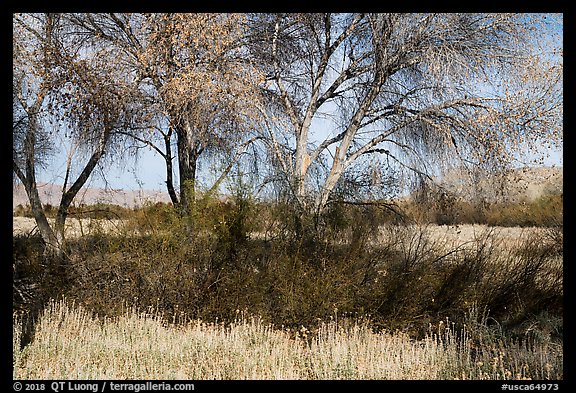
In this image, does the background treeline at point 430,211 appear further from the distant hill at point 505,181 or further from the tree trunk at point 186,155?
the tree trunk at point 186,155

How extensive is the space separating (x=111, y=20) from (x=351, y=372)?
9839 millimetres

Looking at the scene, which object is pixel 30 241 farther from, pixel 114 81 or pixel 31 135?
pixel 114 81

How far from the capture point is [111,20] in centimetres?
1318

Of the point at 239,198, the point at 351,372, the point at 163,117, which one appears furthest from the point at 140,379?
the point at 163,117

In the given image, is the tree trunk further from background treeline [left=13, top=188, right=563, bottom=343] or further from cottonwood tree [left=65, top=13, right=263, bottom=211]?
background treeline [left=13, top=188, right=563, bottom=343]

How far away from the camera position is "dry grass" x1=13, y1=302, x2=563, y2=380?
23.0ft

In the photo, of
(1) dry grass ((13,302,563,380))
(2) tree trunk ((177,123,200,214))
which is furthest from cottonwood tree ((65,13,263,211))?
(1) dry grass ((13,302,563,380))

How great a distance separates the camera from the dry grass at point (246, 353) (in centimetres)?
702

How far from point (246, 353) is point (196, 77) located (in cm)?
564

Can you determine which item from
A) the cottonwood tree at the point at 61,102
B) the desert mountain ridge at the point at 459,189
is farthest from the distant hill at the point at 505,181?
the cottonwood tree at the point at 61,102

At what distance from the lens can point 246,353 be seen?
7.64 metres

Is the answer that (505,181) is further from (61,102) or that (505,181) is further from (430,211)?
(61,102)
